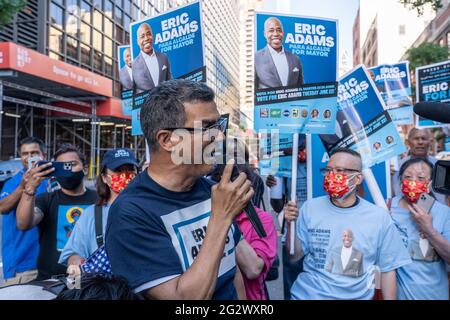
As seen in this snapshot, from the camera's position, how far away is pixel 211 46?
5930 millimetres

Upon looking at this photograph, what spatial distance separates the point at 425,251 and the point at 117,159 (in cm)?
230

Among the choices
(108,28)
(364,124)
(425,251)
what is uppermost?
(108,28)

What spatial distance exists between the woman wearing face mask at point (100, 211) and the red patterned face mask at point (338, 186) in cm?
144

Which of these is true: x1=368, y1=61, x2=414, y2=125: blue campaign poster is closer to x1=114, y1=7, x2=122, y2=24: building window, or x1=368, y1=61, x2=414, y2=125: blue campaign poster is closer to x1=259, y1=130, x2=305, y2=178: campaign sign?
x1=259, y1=130, x2=305, y2=178: campaign sign

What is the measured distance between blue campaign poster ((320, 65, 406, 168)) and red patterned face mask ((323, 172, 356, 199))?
4.23 feet

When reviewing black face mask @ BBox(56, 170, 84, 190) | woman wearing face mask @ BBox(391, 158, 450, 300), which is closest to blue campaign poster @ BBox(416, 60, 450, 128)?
woman wearing face mask @ BBox(391, 158, 450, 300)

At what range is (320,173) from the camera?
Result: 4.71m

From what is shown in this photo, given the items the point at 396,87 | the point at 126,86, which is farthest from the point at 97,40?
the point at 396,87

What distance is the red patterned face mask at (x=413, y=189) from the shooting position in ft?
10.3

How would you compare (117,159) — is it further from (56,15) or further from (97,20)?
(97,20)

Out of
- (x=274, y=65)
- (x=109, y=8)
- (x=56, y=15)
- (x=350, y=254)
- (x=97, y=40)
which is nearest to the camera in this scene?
(x=350, y=254)

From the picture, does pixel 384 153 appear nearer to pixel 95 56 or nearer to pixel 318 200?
pixel 318 200

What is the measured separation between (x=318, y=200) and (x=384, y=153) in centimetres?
149

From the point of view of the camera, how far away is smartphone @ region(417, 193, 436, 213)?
3062 mm
